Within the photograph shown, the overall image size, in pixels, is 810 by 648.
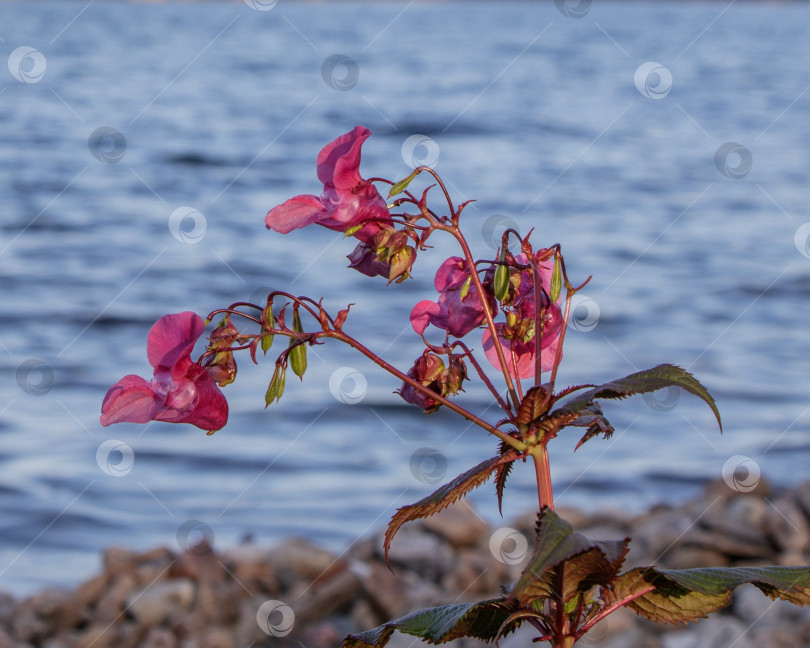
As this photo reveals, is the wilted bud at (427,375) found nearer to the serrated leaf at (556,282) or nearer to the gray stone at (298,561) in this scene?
the serrated leaf at (556,282)

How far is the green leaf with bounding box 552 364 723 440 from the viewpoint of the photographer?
731 mm

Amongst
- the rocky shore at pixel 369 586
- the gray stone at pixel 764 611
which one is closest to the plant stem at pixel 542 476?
the rocky shore at pixel 369 586

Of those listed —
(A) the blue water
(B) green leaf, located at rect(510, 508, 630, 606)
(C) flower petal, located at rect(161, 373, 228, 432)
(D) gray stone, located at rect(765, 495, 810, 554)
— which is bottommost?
(B) green leaf, located at rect(510, 508, 630, 606)

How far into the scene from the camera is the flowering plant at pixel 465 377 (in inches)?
29.3

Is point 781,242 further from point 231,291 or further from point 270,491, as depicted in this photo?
point 270,491

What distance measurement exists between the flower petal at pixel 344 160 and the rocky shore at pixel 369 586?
8.11 ft

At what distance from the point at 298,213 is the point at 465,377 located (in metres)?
0.19

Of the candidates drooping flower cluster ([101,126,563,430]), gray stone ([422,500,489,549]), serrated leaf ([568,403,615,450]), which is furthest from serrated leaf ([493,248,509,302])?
gray stone ([422,500,489,549])

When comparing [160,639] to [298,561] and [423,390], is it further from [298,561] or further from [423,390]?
[423,390]

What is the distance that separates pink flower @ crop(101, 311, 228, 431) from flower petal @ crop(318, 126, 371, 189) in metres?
0.15

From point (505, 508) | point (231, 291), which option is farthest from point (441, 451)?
point (231, 291)

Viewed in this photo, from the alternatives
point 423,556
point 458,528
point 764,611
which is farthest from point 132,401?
point 458,528

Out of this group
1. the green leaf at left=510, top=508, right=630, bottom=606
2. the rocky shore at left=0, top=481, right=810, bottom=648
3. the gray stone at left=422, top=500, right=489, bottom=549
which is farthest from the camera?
the gray stone at left=422, top=500, right=489, bottom=549

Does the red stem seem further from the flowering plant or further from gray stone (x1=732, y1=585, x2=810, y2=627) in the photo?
gray stone (x1=732, y1=585, x2=810, y2=627)
